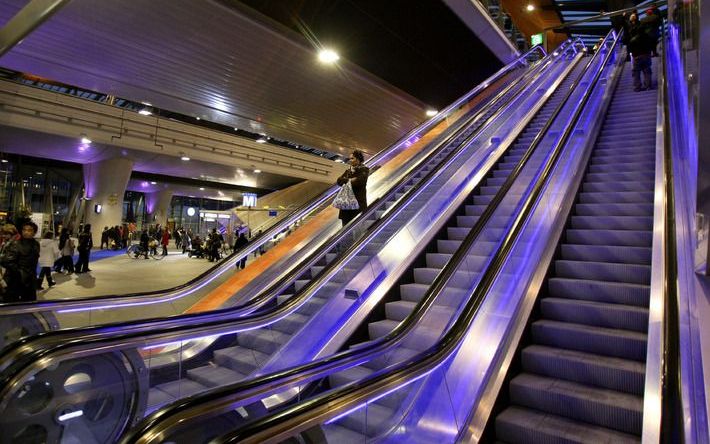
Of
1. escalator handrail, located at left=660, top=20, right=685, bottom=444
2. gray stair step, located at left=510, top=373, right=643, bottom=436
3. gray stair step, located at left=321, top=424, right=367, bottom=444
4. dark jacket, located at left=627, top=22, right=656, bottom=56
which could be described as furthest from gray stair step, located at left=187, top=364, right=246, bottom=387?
dark jacket, located at left=627, top=22, right=656, bottom=56

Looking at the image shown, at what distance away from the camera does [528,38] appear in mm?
20203

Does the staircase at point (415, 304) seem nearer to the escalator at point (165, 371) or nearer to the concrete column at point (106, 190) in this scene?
the escalator at point (165, 371)

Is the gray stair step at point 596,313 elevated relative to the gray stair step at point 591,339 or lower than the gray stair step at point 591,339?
elevated

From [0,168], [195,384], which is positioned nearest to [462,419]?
[195,384]

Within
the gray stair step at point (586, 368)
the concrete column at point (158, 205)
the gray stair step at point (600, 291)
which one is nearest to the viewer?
the gray stair step at point (586, 368)

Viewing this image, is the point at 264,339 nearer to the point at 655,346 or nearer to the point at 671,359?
the point at 655,346

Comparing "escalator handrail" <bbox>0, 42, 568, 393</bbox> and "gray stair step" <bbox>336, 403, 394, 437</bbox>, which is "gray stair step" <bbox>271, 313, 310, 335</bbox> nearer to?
"escalator handrail" <bbox>0, 42, 568, 393</bbox>

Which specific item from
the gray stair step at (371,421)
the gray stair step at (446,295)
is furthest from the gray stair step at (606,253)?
the gray stair step at (371,421)

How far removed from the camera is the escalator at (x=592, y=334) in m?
2.76

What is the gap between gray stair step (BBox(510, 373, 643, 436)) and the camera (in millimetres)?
2660

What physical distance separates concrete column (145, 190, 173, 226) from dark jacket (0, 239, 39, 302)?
84.8ft

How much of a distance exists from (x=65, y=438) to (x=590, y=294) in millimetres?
4046

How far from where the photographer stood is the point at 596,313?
3.51 meters

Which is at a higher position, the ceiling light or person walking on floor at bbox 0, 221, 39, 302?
the ceiling light
